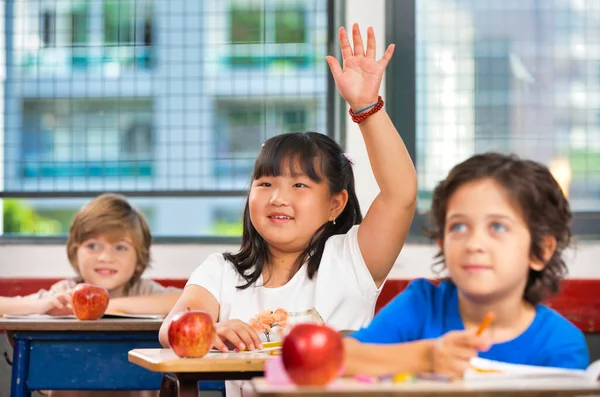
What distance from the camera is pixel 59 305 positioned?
2898 millimetres

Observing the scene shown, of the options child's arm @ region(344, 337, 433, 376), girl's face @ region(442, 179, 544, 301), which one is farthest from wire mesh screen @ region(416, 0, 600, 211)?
child's arm @ region(344, 337, 433, 376)

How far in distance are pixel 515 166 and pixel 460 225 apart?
157 millimetres

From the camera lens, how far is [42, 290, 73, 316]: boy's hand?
9.52ft

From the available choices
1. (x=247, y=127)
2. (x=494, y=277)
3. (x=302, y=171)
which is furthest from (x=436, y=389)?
(x=247, y=127)

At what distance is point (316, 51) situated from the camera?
12.6 feet

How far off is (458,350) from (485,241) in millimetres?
266

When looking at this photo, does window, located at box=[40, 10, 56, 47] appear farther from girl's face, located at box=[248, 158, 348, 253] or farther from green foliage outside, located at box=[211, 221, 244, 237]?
girl's face, located at box=[248, 158, 348, 253]

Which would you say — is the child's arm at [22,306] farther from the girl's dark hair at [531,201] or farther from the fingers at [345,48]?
the girl's dark hair at [531,201]

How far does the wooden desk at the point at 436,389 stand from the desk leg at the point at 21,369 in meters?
1.50

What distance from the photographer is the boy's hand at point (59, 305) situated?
2.90m

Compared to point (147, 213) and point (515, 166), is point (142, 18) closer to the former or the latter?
point (147, 213)

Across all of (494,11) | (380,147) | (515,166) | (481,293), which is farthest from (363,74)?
(494,11)

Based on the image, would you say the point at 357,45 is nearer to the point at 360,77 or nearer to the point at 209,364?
the point at 360,77

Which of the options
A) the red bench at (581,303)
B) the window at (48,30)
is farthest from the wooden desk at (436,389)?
the window at (48,30)
